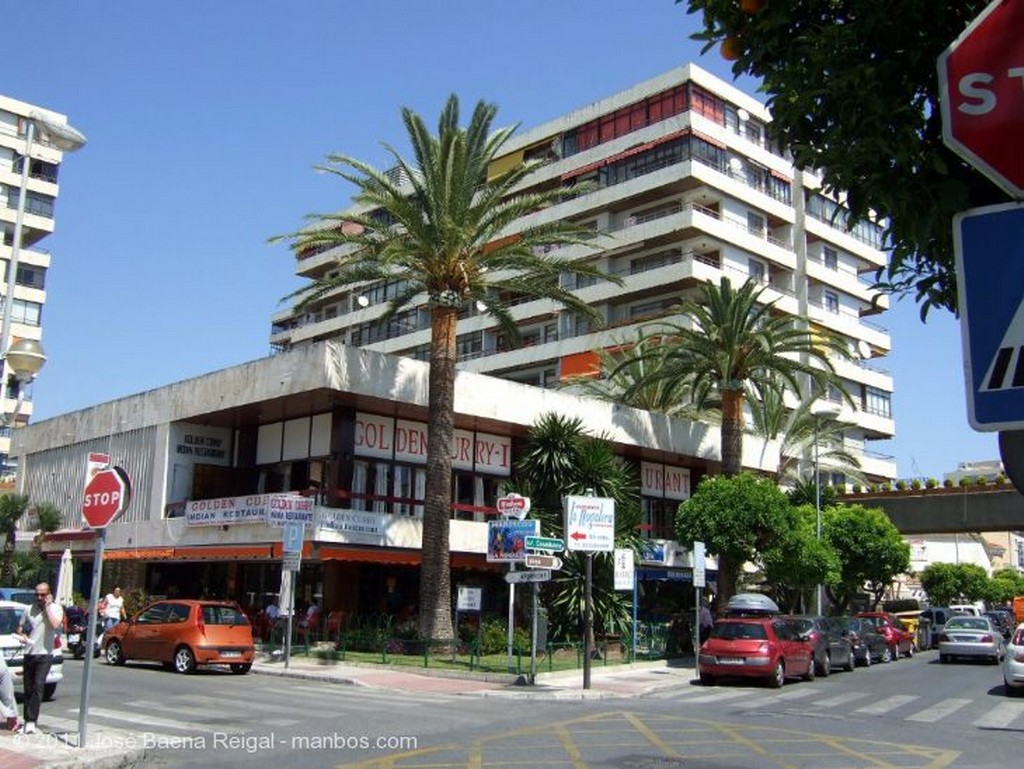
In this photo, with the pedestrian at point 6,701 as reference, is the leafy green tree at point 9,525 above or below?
above

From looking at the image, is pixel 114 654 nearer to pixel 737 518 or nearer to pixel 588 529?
pixel 588 529

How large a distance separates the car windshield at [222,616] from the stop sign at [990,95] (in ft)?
72.2

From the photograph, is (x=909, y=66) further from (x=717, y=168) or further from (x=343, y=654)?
(x=717, y=168)

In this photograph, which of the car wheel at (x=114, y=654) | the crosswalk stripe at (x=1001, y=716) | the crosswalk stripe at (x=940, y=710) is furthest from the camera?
the car wheel at (x=114, y=654)

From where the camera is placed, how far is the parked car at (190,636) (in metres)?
22.5

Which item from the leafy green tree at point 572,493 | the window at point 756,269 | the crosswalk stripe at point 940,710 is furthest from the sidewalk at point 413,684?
the window at point 756,269

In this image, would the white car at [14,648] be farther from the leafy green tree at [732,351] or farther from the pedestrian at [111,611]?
the leafy green tree at [732,351]

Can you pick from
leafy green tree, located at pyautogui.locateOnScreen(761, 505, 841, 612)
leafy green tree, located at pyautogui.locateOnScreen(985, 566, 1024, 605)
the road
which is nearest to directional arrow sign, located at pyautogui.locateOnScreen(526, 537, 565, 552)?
the road

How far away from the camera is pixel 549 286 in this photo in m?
28.7

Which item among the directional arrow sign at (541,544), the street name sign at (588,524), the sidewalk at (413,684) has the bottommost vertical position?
the sidewalk at (413,684)

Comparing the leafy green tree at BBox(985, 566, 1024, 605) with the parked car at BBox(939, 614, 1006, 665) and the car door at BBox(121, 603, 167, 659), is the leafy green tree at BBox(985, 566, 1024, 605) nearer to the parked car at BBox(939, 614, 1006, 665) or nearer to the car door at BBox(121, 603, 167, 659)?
the parked car at BBox(939, 614, 1006, 665)

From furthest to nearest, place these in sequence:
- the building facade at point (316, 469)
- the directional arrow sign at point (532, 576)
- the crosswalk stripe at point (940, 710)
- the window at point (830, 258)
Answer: the window at point (830, 258), the building facade at point (316, 469), the directional arrow sign at point (532, 576), the crosswalk stripe at point (940, 710)

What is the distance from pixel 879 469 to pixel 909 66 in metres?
71.9

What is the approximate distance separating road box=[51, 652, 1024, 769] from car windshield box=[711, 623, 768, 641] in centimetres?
129
